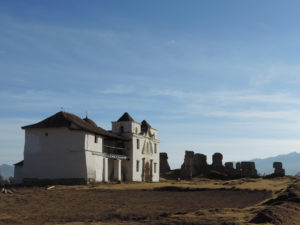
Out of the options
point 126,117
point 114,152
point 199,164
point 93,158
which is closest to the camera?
point 93,158

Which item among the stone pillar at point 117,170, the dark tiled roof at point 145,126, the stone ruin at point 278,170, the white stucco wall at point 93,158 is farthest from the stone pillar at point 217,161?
the white stucco wall at point 93,158

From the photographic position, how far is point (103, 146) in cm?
4259

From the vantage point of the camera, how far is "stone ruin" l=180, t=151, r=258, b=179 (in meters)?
60.5

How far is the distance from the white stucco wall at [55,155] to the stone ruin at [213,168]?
27.1m

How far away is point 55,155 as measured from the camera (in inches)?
1457

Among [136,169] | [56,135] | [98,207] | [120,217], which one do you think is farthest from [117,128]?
[120,217]

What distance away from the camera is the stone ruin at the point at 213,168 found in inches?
2381

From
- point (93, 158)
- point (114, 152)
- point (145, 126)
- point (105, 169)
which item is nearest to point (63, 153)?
point (93, 158)

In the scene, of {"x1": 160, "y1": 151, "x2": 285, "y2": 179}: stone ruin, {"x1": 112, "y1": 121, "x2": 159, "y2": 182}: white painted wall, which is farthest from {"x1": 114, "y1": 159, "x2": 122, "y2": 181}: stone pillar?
{"x1": 160, "y1": 151, "x2": 285, "y2": 179}: stone ruin

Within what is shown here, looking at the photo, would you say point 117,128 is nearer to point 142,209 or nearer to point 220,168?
point 220,168

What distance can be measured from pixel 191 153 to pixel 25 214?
4991cm

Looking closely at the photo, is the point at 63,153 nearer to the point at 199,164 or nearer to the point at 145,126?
the point at 145,126

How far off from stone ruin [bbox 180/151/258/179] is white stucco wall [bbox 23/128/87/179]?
27096 millimetres

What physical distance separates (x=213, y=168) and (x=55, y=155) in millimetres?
33513
